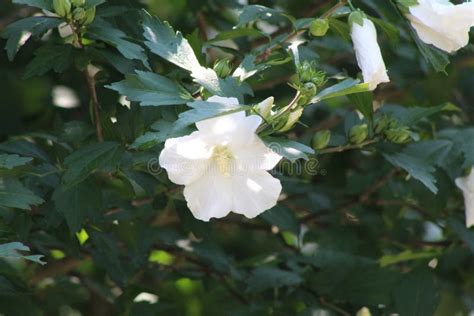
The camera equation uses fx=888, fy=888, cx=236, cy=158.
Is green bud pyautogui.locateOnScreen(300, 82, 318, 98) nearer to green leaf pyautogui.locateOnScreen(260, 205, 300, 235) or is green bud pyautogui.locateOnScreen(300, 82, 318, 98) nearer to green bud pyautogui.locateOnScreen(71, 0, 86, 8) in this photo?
green bud pyautogui.locateOnScreen(71, 0, 86, 8)

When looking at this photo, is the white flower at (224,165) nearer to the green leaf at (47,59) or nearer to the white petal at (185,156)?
the white petal at (185,156)

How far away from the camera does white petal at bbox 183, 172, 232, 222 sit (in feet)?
4.25

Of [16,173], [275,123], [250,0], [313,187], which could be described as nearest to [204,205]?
[275,123]

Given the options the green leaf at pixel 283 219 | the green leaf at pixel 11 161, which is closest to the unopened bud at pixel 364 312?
the green leaf at pixel 283 219

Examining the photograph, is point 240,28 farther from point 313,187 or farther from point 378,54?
point 313,187

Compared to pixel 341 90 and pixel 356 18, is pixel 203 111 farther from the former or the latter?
pixel 356 18

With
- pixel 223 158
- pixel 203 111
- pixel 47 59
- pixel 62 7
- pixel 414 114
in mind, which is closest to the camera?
pixel 203 111

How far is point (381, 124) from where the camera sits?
1.57 metres

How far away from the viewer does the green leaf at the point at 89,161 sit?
137 centimetres

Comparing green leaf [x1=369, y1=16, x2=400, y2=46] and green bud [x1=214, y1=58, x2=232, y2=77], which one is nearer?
green bud [x1=214, y1=58, x2=232, y2=77]

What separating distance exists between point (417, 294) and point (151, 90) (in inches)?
31.9

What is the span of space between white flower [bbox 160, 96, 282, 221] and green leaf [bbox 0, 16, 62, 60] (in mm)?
361

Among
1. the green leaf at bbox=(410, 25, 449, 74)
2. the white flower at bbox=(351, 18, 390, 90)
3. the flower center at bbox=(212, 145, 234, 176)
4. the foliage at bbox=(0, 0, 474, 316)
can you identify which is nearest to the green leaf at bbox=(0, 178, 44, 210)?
the foliage at bbox=(0, 0, 474, 316)

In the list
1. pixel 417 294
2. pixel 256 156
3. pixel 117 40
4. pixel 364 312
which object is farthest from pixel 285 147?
pixel 417 294
